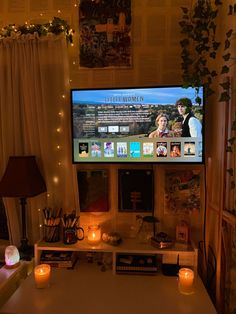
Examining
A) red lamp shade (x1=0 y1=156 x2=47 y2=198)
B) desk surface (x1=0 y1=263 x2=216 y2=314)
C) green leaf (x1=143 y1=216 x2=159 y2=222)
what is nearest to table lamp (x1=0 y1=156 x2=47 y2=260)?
red lamp shade (x1=0 y1=156 x2=47 y2=198)

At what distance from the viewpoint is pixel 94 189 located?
2.06 m

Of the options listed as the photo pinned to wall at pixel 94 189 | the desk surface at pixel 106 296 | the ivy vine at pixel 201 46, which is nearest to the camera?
the desk surface at pixel 106 296

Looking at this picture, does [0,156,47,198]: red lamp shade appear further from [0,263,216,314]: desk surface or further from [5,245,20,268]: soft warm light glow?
[0,263,216,314]: desk surface

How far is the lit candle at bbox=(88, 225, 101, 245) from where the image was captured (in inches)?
75.5

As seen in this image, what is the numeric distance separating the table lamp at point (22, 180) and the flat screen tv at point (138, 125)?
0.30 metres

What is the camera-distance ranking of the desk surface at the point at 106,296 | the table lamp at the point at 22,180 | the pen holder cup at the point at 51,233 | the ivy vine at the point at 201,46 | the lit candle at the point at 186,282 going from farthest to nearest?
the pen holder cup at the point at 51,233
the table lamp at the point at 22,180
the ivy vine at the point at 201,46
the lit candle at the point at 186,282
the desk surface at the point at 106,296

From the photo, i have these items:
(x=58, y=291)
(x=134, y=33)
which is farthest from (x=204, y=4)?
(x=58, y=291)

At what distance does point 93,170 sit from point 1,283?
3.00ft

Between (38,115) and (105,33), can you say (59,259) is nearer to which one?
(38,115)

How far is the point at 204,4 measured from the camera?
1.80m

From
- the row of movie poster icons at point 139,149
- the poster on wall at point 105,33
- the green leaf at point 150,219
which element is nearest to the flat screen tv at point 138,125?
the row of movie poster icons at point 139,149

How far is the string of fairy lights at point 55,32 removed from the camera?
6.48 ft

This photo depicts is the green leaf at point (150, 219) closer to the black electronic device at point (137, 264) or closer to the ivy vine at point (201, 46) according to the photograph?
the black electronic device at point (137, 264)

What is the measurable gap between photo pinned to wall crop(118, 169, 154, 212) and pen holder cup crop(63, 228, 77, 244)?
1.39ft
